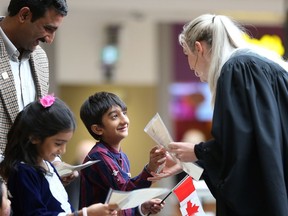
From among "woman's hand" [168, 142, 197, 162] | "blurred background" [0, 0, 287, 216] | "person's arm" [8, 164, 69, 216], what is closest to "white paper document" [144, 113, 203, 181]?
"woman's hand" [168, 142, 197, 162]

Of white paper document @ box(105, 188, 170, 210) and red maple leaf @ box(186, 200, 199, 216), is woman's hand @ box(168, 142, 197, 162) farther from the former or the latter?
white paper document @ box(105, 188, 170, 210)

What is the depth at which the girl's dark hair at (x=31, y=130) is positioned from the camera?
390 cm

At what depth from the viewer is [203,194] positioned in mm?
6273

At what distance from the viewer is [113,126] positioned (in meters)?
4.45

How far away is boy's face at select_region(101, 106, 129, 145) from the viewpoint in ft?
14.6

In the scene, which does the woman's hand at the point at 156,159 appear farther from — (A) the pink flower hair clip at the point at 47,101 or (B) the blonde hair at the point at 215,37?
(A) the pink flower hair clip at the point at 47,101

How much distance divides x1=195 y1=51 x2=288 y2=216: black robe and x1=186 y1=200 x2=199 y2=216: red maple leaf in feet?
0.90

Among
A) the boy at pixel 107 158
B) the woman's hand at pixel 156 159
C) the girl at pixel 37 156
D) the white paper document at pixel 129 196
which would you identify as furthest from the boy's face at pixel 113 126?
the white paper document at pixel 129 196

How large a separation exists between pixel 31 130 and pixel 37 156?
13 cm

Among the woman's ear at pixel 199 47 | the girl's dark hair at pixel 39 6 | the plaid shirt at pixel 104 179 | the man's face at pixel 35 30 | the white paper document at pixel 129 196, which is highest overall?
the girl's dark hair at pixel 39 6

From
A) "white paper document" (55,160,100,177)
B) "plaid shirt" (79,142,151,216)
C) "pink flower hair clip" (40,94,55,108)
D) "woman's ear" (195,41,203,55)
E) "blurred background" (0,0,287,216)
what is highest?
"woman's ear" (195,41,203,55)

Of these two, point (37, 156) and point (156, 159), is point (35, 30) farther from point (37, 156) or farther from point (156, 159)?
point (156, 159)

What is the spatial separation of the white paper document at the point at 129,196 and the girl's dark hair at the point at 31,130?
1.46ft

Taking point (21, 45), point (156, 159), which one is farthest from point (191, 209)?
point (21, 45)
